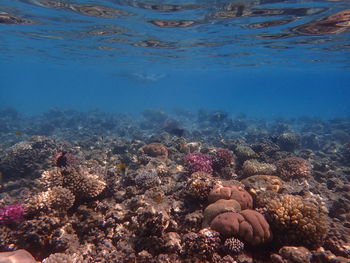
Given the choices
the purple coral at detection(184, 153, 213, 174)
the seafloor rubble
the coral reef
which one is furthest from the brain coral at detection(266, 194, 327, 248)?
the coral reef

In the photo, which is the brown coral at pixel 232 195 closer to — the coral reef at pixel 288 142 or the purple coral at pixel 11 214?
the purple coral at pixel 11 214

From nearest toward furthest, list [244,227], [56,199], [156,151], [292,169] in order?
1. [244,227]
2. [56,199]
3. [292,169]
4. [156,151]

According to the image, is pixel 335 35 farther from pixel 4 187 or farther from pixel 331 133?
pixel 4 187

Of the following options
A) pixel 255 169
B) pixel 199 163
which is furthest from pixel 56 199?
pixel 255 169

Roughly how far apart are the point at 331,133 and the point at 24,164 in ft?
95.0

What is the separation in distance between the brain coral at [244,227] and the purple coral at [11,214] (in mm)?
4197

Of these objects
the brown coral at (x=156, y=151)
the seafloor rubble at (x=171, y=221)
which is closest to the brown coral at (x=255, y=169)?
the seafloor rubble at (x=171, y=221)

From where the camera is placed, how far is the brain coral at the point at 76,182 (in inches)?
258

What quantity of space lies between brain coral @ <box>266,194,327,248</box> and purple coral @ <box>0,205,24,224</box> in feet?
17.8

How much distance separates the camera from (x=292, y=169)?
9.88 m

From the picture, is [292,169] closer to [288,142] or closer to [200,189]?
[200,189]

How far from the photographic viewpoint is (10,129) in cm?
2744

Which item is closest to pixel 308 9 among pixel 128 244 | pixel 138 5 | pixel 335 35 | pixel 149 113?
pixel 335 35

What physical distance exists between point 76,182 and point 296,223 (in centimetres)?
535
